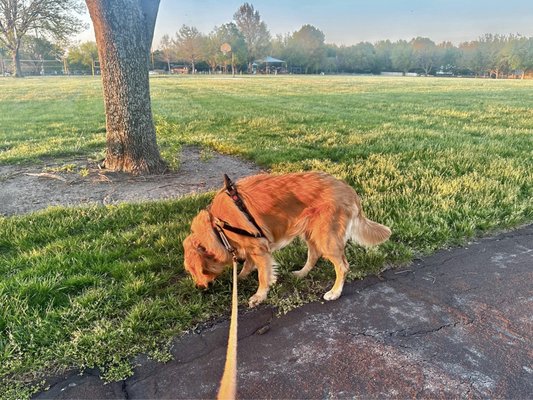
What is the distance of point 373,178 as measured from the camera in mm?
6082

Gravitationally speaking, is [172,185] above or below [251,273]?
above

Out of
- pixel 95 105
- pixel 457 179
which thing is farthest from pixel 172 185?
pixel 95 105

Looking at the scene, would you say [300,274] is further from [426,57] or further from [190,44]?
[426,57]

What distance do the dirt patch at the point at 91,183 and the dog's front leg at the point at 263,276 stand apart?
2.82m

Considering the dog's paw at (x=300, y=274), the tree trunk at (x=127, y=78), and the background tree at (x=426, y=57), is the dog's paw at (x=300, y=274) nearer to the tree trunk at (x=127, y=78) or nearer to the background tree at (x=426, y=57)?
the tree trunk at (x=127, y=78)

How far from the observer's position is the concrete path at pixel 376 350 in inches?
91.0

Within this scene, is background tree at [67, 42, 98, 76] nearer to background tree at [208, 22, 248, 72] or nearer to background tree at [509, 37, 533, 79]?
background tree at [208, 22, 248, 72]

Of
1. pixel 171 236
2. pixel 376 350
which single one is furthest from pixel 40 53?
pixel 376 350

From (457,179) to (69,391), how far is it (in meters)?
5.80

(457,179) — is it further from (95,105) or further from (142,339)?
(95,105)

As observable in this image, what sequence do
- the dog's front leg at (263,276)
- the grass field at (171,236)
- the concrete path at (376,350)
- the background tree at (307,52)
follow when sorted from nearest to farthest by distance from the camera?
the concrete path at (376,350) < the grass field at (171,236) < the dog's front leg at (263,276) < the background tree at (307,52)

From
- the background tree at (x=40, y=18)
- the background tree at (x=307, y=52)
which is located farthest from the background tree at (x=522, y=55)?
the background tree at (x=40, y=18)

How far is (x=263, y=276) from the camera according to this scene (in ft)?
10.7

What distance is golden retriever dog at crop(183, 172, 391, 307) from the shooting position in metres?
3.14
